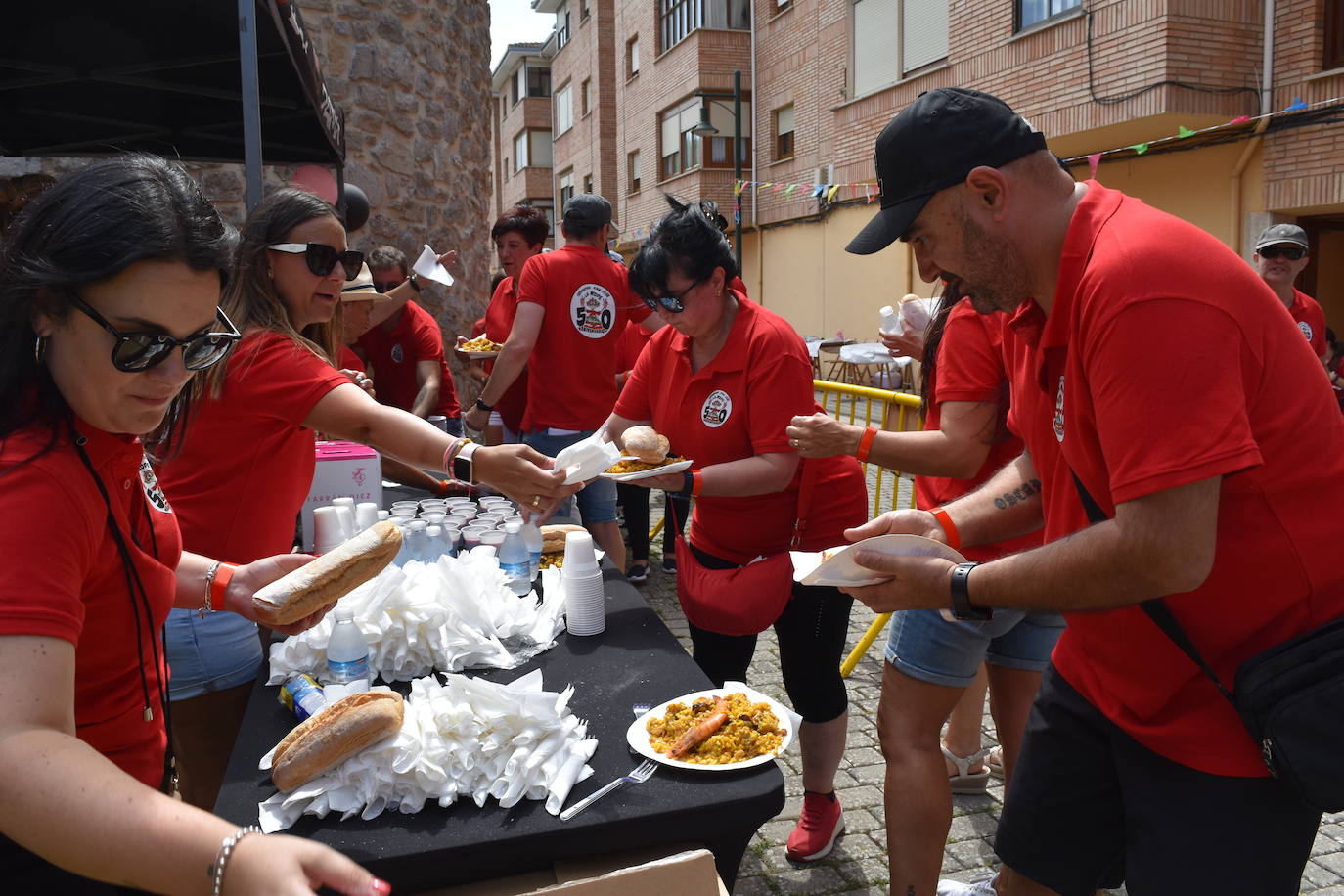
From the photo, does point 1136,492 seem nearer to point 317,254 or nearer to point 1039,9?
point 317,254

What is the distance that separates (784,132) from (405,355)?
65.8 ft

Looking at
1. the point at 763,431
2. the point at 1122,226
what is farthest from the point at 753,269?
the point at 1122,226

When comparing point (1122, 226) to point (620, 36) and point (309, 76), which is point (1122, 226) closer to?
point (309, 76)

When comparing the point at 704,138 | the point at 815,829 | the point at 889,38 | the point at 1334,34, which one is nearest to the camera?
the point at 815,829

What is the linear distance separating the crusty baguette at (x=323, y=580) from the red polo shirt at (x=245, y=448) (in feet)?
1.45

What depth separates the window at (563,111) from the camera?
122ft

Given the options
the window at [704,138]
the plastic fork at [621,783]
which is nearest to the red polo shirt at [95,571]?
the plastic fork at [621,783]

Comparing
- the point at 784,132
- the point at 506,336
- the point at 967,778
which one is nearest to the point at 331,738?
the point at 967,778

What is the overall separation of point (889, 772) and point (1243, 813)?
1.16m

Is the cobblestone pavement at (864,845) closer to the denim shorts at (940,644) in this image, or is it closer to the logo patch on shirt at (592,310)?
the denim shorts at (940,644)

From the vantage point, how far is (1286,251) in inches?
265

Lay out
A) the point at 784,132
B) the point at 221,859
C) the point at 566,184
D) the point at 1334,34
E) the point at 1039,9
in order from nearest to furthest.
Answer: the point at 221,859, the point at 1334,34, the point at 1039,9, the point at 784,132, the point at 566,184

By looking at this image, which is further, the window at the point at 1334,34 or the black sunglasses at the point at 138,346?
the window at the point at 1334,34

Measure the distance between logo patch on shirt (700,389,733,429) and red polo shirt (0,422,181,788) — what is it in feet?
6.51
